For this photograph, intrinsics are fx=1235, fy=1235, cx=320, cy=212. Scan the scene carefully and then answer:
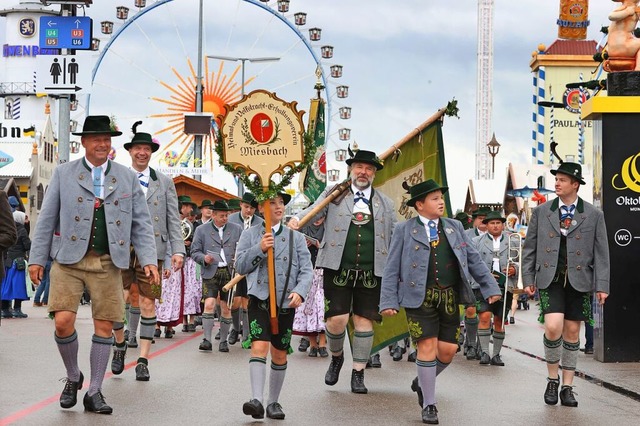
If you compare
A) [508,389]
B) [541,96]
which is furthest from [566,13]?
[508,389]

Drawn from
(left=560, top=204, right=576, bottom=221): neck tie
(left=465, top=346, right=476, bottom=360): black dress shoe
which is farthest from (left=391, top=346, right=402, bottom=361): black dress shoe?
(left=560, top=204, right=576, bottom=221): neck tie

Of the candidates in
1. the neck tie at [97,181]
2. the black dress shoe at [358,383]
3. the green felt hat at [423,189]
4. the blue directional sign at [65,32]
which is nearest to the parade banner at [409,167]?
the black dress shoe at [358,383]

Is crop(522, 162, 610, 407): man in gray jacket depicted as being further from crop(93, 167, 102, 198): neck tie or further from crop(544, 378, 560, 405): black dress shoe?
crop(93, 167, 102, 198): neck tie

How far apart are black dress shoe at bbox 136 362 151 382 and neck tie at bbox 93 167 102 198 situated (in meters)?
2.54

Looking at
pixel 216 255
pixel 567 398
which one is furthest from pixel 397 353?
pixel 567 398

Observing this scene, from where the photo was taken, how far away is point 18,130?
79.7 m

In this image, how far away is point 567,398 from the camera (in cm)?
995

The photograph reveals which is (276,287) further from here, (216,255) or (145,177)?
(216,255)

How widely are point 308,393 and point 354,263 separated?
1242 mm

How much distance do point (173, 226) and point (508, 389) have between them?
3423 millimetres

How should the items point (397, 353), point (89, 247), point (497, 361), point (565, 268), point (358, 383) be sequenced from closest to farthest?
point (89, 247), point (565, 268), point (358, 383), point (497, 361), point (397, 353)

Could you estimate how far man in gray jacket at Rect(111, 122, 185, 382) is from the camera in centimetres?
1121

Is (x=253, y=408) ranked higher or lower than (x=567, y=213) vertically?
lower

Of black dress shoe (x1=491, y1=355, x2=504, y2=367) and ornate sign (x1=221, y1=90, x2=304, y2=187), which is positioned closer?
ornate sign (x1=221, y1=90, x2=304, y2=187)
